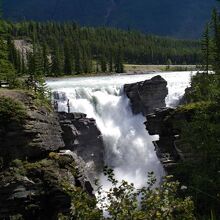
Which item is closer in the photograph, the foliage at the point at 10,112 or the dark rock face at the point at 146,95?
the foliage at the point at 10,112

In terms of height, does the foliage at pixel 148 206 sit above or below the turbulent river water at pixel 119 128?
above

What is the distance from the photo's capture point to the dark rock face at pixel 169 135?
40.8 m

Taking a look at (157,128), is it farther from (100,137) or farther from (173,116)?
(100,137)

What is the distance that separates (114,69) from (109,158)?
9927cm

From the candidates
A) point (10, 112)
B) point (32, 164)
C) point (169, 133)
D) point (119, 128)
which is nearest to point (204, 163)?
point (32, 164)

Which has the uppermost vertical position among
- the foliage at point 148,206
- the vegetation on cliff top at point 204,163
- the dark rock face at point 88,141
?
the foliage at point 148,206

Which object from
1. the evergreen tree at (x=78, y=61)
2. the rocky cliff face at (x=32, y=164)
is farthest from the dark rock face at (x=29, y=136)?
the evergreen tree at (x=78, y=61)

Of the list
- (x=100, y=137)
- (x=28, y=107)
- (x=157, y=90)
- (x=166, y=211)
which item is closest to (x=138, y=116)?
(x=157, y=90)

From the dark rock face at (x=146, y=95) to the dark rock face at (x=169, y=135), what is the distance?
30.4 meters

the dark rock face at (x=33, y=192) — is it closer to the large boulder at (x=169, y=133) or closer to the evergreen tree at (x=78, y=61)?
the large boulder at (x=169, y=133)

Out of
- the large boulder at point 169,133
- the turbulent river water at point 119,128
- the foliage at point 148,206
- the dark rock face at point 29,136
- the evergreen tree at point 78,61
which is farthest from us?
the evergreen tree at point 78,61

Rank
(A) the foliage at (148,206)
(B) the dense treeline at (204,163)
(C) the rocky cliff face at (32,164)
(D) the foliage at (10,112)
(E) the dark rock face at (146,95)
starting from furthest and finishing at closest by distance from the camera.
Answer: (E) the dark rock face at (146,95), (D) the foliage at (10,112), (C) the rocky cliff face at (32,164), (B) the dense treeline at (204,163), (A) the foliage at (148,206)

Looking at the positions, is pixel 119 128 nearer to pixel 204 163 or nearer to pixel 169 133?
pixel 169 133

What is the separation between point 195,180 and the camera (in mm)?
29297
